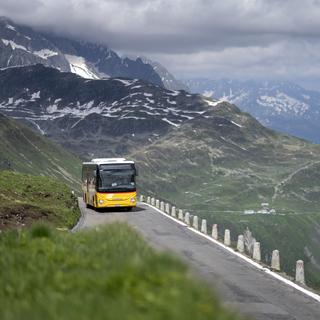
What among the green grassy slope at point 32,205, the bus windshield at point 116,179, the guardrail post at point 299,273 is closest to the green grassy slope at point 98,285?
the guardrail post at point 299,273

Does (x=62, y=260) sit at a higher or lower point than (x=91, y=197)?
higher

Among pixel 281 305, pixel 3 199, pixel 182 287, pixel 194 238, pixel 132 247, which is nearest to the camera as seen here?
pixel 182 287

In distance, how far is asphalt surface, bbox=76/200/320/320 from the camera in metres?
16.8

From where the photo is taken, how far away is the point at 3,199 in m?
45.3

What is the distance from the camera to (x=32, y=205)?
4366 cm

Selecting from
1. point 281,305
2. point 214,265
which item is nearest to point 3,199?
point 214,265

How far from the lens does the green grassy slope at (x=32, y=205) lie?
38.0 metres

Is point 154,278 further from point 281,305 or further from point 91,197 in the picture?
point 91,197

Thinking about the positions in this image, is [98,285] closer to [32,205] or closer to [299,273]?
[299,273]

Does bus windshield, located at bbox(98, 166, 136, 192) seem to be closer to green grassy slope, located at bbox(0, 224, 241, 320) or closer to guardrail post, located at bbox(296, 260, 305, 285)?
guardrail post, located at bbox(296, 260, 305, 285)

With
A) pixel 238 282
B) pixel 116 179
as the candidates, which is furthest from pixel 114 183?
pixel 238 282

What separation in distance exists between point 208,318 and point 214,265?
762 inches

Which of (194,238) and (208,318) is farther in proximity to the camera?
(194,238)

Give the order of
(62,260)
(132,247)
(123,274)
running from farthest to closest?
(132,247)
(62,260)
(123,274)
